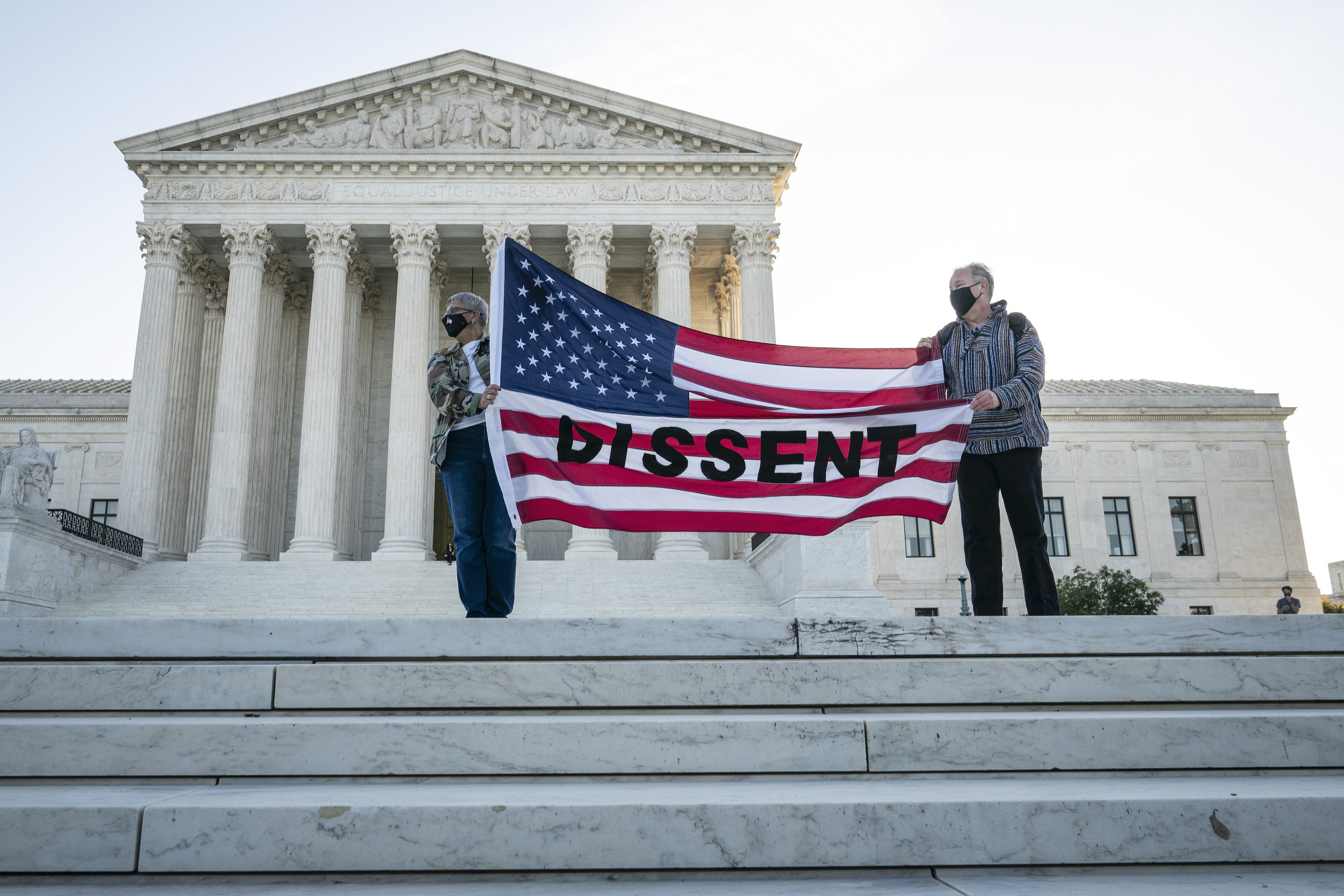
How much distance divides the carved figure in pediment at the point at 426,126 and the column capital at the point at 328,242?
3225 mm

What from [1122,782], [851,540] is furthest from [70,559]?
[1122,782]

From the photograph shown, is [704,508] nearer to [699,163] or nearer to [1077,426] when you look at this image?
[699,163]

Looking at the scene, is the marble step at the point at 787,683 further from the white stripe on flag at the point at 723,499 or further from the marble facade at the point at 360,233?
the marble facade at the point at 360,233

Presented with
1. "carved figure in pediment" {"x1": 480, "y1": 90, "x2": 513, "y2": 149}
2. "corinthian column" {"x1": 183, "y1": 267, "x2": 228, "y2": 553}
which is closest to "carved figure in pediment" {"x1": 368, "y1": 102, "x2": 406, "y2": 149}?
"carved figure in pediment" {"x1": 480, "y1": 90, "x2": 513, "y2": 149}

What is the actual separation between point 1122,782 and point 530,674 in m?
2.86

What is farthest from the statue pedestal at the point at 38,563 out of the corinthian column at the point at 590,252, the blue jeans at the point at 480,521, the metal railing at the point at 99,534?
the blue jeans at the point at 480,521

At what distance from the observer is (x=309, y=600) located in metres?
20.7

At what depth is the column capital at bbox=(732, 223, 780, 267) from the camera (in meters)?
27.3

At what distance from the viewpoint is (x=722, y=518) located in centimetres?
668

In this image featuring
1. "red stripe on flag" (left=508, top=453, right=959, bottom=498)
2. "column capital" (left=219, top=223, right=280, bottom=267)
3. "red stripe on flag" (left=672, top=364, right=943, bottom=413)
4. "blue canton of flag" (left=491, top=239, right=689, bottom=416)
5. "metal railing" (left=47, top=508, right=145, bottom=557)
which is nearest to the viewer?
"red stripe on flag" (left=508, top=453, right=959, bottom=498)

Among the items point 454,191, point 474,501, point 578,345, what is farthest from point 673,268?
point 474,501

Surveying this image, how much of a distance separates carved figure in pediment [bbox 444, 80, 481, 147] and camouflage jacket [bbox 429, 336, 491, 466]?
22.6 metres

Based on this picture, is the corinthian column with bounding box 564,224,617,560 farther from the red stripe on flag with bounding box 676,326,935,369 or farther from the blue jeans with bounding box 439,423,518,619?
the blue jeans with bounding box 439,423,518,619

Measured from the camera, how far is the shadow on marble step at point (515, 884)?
345 cm
